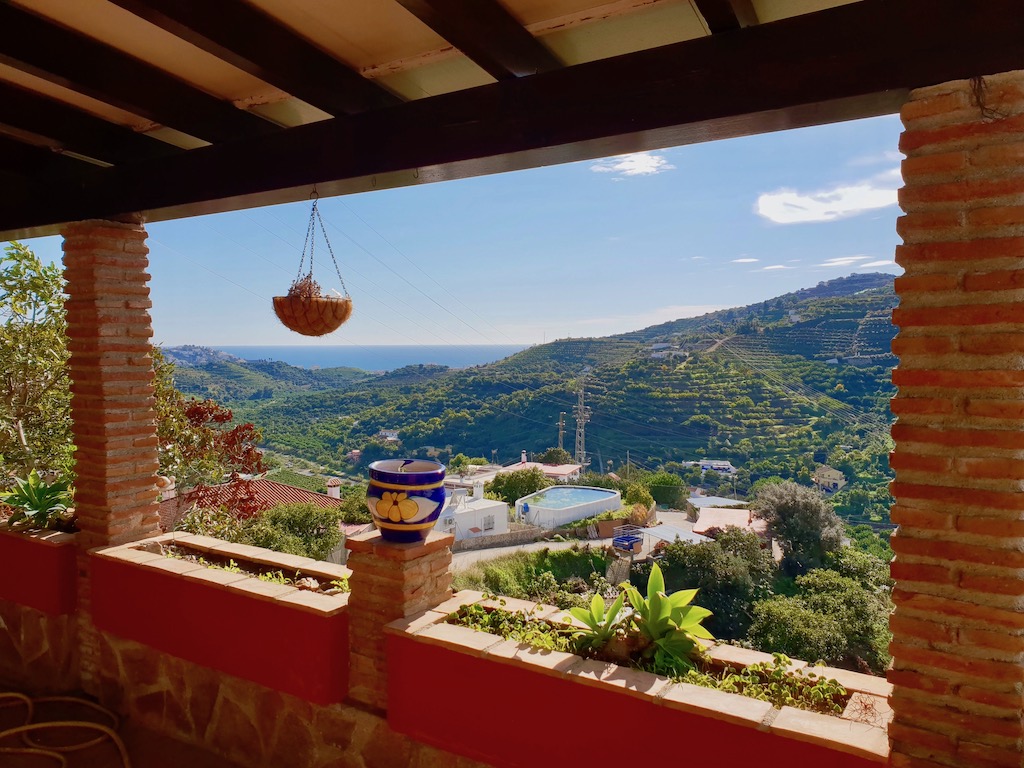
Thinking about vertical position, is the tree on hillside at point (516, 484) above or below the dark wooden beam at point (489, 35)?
below

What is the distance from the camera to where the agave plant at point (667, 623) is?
2.07 meters

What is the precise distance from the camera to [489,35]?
188 cm

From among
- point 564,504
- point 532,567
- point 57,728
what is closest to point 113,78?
point 57,728

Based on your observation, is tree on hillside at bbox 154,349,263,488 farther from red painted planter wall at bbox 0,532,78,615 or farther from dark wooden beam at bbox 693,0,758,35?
dark wooden beam at bbox 693,0,758,35

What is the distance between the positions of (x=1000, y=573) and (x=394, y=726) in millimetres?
1938

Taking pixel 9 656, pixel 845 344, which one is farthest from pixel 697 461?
pixel 9 656

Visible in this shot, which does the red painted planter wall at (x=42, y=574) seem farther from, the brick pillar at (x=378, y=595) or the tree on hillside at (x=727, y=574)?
the tree on hillside at (x=727, y=574)

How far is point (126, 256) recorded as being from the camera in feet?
11.3

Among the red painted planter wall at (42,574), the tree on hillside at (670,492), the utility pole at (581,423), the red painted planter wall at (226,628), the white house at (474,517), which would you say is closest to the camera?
the red painted planter wall at (226,628)

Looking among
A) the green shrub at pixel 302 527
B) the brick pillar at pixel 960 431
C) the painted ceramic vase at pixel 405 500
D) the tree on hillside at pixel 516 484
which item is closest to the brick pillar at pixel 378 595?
the painted ceramic vase at pixel 405 500

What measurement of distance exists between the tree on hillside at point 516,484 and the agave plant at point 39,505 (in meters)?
8.97

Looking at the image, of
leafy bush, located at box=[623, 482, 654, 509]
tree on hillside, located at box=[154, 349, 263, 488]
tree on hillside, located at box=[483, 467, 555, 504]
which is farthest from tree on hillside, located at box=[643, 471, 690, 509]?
tree on hillside, located at box=[154, 349, 263, 488]

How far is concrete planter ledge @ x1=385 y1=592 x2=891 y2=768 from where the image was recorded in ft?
5.51

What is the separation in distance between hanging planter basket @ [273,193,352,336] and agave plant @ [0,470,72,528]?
83.9 inches
